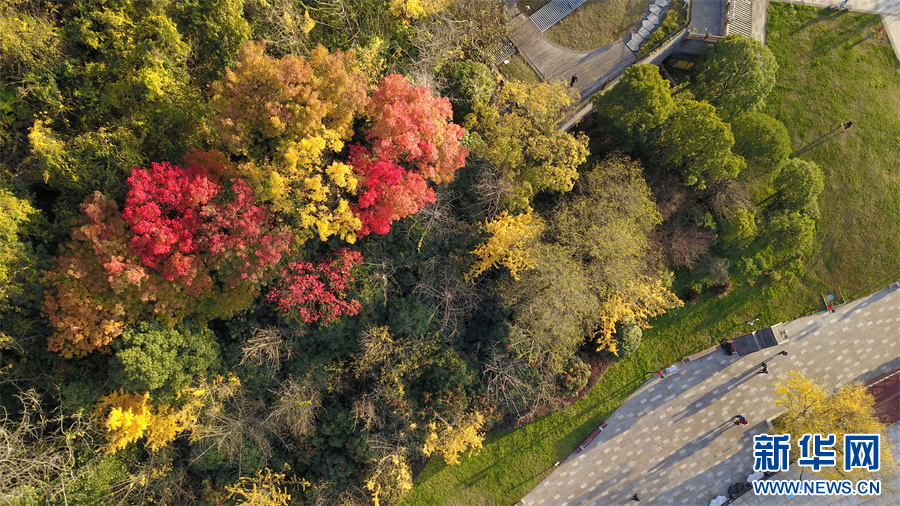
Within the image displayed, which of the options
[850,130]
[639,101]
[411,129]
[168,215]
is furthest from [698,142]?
[168,215]

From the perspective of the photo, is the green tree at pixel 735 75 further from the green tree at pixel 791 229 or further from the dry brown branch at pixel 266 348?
the dry brown branch at pixel 266 348

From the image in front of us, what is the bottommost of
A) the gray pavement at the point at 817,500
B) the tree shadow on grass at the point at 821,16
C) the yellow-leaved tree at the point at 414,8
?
the gray pavement at the point at 817,500

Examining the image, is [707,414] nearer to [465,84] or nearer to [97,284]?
[465,84]

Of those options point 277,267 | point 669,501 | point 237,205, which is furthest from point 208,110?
point 669,501

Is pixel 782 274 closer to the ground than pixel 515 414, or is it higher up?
higher up

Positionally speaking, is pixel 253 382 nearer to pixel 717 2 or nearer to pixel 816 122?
pixel 717 2

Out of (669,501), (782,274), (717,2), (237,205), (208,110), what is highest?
(717,2)

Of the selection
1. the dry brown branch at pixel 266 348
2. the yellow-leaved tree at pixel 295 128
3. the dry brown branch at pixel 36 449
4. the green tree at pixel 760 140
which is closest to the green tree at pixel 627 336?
the green tree at pixel 760 140

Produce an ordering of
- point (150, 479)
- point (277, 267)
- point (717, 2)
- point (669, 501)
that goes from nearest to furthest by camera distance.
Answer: point (277, 267) < point (150, 479) < point (717, 2) < point (669, 501)
